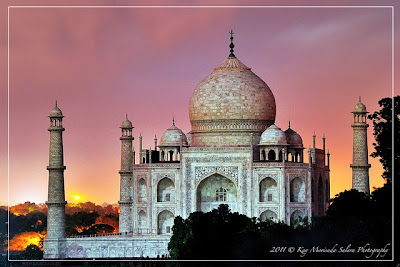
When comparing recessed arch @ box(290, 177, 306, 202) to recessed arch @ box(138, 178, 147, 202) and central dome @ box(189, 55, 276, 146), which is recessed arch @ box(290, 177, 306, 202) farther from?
recessed arch @ box(138, 178, 147, 202)

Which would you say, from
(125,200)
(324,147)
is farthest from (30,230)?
(324,147)

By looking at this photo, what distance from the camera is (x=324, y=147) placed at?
57938 millimetres

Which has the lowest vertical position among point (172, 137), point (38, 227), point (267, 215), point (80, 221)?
point (267, 215)

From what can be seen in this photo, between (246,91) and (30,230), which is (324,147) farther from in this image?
(30,230)

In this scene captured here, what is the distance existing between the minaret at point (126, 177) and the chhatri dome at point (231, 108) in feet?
8.55

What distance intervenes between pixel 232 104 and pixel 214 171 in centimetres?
309

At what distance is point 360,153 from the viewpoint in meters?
56.7

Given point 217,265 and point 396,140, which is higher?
point 396,140

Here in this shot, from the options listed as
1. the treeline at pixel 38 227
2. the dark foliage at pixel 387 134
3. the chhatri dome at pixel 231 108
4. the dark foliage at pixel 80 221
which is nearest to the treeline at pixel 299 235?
the dark foliage at pixel 387 134

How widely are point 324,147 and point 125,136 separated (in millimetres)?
7684

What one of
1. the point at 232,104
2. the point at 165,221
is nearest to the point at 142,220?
the point at 165,221

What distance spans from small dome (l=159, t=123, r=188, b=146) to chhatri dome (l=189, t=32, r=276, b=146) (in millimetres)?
771

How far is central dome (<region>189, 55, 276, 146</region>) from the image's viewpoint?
57406 millimetres

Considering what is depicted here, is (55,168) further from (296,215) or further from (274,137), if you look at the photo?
(296,215)
